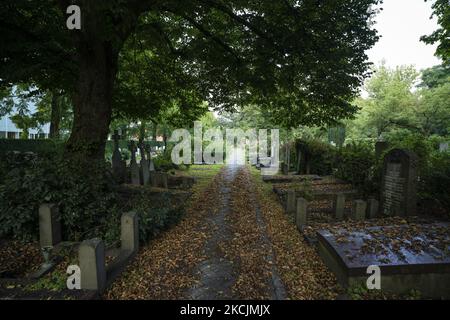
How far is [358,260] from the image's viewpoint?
4188 millimetres

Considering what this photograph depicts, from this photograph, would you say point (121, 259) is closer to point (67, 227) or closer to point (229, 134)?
point (67, 227)

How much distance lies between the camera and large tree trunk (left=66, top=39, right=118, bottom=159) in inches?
305

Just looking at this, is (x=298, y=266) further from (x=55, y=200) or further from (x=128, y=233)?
(x=55, y=200)

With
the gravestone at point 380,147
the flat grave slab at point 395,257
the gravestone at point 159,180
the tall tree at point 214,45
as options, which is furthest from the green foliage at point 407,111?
the flat grave slab at point 395,257

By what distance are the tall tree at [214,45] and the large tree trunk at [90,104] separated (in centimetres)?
3

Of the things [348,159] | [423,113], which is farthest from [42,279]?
[423,113]

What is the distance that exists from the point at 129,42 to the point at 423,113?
1075 inches

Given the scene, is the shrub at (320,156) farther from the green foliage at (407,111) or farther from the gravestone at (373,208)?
the green foliage at (407,111)

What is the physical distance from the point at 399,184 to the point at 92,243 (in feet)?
23.0

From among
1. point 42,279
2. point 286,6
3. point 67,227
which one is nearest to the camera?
point 42,279

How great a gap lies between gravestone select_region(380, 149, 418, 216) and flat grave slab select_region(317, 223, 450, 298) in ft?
5.69

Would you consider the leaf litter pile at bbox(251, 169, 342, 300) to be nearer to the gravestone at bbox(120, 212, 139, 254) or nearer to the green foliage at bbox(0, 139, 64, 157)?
the gravestone at bbox(120, 212, 139, 254)

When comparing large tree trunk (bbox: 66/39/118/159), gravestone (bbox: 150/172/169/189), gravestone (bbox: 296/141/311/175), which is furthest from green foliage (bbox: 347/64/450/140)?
large tree trunk (bbox: 66/39/118/159)

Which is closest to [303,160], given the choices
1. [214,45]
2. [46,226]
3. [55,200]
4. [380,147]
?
[380,147]
